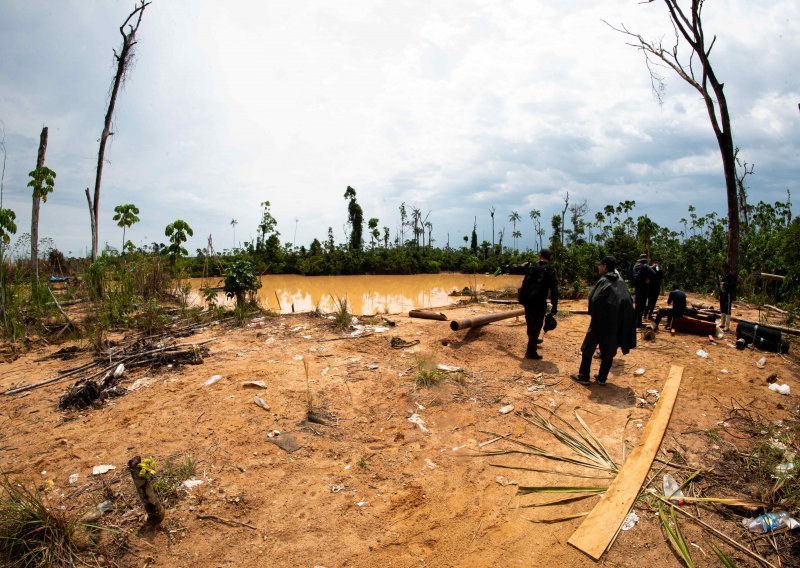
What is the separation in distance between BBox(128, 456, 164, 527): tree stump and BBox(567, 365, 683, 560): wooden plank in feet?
8.86

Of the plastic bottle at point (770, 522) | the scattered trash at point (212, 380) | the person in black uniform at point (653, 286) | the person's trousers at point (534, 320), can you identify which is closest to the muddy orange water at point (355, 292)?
the person in black uniform at point (653, 286)

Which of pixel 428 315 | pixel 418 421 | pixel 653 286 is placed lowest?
pixel 418 421

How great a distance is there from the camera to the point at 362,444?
12.9 ft

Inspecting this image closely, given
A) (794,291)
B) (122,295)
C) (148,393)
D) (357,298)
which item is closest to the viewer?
(148,393)

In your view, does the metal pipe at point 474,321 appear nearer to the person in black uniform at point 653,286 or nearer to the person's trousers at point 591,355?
the person's trousers at point 591,355

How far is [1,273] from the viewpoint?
6848mm

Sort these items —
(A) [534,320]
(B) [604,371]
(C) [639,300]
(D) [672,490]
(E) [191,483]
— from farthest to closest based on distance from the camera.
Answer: (C) [639,300], (A) [534,320], (B) [604,371], (E) [191,483], (D) [672,490]

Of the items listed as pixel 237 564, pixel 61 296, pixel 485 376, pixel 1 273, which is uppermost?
pixel 1 273

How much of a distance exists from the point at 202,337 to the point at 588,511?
652 centimetres

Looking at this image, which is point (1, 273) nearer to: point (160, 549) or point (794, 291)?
point (160, 549)

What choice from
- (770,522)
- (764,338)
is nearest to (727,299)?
(764,338)

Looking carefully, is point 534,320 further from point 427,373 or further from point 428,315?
point 428,315

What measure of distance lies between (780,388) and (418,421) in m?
4.35

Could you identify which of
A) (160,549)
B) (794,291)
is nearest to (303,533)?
(160,549)
